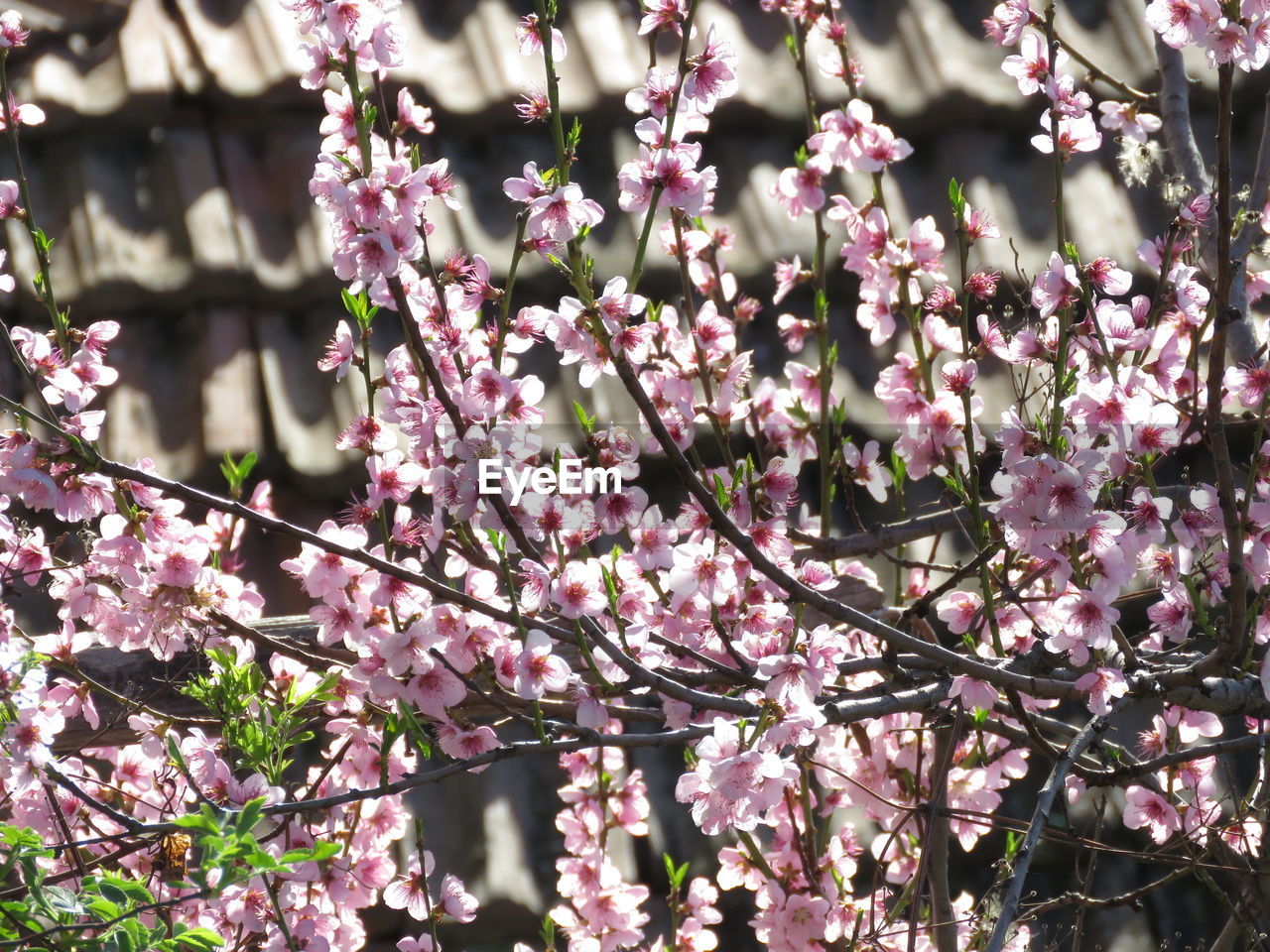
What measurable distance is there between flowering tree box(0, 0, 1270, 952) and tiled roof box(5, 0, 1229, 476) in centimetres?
73

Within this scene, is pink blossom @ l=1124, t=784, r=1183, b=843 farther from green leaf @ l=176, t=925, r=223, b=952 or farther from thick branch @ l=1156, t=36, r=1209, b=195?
green leaf @ l=176, t=925, r=223, b=952

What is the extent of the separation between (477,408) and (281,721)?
0.44 metres

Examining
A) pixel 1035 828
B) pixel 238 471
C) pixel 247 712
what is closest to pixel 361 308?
pixel 238 471

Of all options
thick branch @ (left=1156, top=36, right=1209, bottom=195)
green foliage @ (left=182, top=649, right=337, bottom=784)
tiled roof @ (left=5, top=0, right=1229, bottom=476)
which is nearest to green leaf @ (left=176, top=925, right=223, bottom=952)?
green foliage @ (left=182, top=649, right=337, bottom=784)

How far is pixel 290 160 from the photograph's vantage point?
9.42ft

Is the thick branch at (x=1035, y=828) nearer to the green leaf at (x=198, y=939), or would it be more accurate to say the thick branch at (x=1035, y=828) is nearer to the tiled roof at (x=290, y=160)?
the green leaf at (x=198, y=939)

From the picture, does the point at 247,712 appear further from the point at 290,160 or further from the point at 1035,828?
the point at 290,160

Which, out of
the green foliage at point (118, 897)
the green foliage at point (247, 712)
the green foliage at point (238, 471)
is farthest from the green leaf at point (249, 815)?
the green foliage at point (238, 471)

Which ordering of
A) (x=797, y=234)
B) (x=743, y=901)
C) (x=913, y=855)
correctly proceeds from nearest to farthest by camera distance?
(x=913, y=855), (x=743, y=901), (x=797, y=234)

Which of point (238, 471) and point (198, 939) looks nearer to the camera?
point (198, 939)

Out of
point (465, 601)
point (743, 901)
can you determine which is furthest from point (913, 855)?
point (465, 601)

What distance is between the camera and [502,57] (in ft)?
9.79

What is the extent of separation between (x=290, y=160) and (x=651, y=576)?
1614 millimetres

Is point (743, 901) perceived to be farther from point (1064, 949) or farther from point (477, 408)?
point (477, 408)
